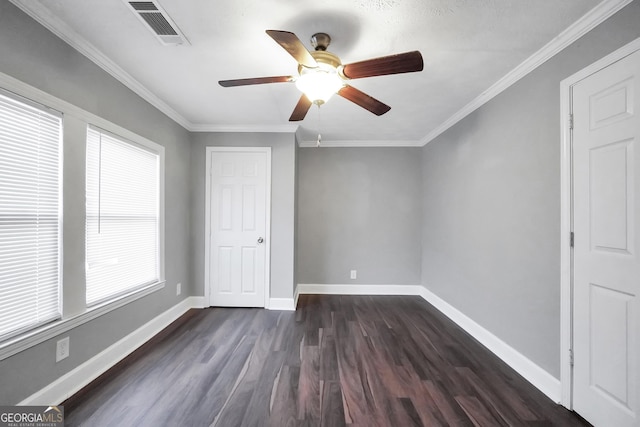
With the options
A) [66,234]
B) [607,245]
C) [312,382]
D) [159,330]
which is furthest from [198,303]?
[607,245]

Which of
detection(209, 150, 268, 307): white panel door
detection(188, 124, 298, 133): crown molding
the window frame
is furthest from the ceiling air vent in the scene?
detection(209, 150, 268, 307): white panel door

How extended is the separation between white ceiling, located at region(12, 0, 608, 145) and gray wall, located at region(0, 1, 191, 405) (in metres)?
0.11

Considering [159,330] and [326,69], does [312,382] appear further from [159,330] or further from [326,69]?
[326,69]

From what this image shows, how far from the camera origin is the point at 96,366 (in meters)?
1.95

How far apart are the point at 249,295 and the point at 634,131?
12.2 ft

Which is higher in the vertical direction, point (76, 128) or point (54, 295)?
point (76, 128)

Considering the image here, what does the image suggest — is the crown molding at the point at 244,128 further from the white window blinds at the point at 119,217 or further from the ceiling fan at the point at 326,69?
the ceiling fan at the point at 326,69

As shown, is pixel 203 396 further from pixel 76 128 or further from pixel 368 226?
pixel 368 226

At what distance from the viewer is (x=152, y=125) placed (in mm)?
2676

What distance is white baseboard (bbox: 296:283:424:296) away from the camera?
4090 millimetres

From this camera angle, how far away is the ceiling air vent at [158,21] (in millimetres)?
1452

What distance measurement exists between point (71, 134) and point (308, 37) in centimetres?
179

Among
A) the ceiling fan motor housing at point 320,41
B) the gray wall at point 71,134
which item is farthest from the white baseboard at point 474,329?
the ceiling fan motor housing at point 320,41

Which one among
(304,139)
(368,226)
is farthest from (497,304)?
(304,139)
